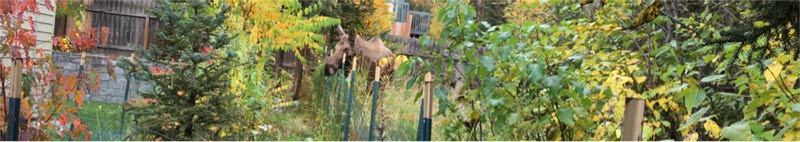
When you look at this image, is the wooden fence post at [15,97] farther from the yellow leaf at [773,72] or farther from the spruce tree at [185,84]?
the yellow leaf at [773,72]

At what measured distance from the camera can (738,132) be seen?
1.39 meters

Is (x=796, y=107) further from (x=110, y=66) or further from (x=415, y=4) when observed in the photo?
(x=415, y=4)

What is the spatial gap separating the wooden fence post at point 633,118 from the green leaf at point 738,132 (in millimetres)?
264

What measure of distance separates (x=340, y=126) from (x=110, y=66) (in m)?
2.29

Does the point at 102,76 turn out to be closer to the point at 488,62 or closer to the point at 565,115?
the point at 488,62

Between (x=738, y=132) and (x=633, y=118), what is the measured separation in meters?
0.31

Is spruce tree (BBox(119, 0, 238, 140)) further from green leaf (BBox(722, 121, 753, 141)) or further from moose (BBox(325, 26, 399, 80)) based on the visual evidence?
moose (BBox(325, 26, 399, 80))

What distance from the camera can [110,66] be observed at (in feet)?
8.79

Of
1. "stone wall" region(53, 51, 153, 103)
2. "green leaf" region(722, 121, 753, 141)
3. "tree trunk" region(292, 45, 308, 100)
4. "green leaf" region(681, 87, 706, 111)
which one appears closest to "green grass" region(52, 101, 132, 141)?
"stone wall" region(53, 51, 153, 103)

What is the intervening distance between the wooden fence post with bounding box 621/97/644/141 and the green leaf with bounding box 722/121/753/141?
0.26 meters

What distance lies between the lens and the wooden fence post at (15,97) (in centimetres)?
175

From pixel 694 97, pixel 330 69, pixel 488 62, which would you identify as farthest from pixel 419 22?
pixel 694 97

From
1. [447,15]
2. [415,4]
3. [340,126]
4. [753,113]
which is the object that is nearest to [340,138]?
[340,126]

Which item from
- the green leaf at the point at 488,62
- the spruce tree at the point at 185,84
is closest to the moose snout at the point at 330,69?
the spruce tree at the point at 185,84
